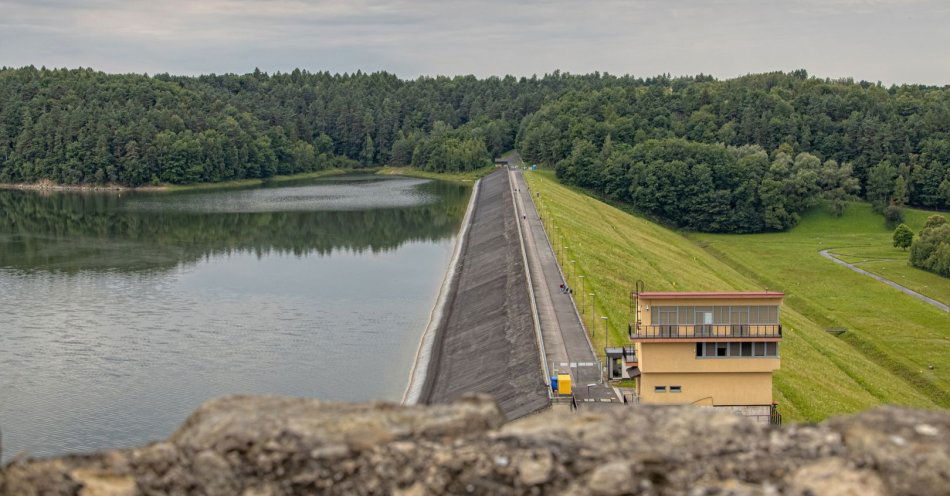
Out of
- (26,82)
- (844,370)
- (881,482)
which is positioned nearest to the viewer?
(881,482)

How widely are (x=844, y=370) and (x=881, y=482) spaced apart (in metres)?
43.1

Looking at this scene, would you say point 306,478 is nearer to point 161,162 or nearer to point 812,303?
point 812,303

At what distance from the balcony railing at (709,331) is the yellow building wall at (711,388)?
4.63ft

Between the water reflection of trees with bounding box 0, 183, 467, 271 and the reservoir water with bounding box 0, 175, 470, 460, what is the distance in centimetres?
30

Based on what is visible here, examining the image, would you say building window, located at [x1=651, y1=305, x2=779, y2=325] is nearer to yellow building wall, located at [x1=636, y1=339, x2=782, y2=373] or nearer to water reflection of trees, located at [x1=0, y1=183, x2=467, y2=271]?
yellow building wall, located at [x1=636, y1=339, x2=782, y2=373]

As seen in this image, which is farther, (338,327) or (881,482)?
(338,327)

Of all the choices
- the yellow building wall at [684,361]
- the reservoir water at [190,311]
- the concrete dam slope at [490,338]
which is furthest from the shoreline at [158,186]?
the yellow building wall at [684,361]

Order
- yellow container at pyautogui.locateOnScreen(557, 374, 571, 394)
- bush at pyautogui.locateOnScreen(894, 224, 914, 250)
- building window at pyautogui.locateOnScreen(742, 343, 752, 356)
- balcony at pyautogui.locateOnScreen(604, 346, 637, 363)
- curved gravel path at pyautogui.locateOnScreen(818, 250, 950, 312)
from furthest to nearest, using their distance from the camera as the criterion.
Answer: bush at pyautogui.locateOnScreen(894, 224, 914, 250), curved gravel path at pyautogui.locateOnScreen(818, 250, 950, 312), yellow container at pyautogui.locateOnScreen(557, 374, 571, 394), balcony at pyautogui.locateOnScreen(604, 346, 637, 363), building window at pyautogui.locateOnScreen(742, 343, 752, 356)

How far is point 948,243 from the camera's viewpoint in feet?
281

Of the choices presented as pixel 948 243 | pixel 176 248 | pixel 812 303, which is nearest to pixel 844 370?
pixel 812 303

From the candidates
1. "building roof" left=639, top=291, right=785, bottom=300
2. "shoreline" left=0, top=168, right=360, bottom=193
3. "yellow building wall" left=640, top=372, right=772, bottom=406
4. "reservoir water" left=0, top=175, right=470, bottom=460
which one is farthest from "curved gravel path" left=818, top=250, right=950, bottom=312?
"shoreline" left=0, top=168, right=360, bottom=193

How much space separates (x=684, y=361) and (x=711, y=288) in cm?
3536

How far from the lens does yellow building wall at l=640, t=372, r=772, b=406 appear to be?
1345 inches

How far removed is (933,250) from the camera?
87312 mm
